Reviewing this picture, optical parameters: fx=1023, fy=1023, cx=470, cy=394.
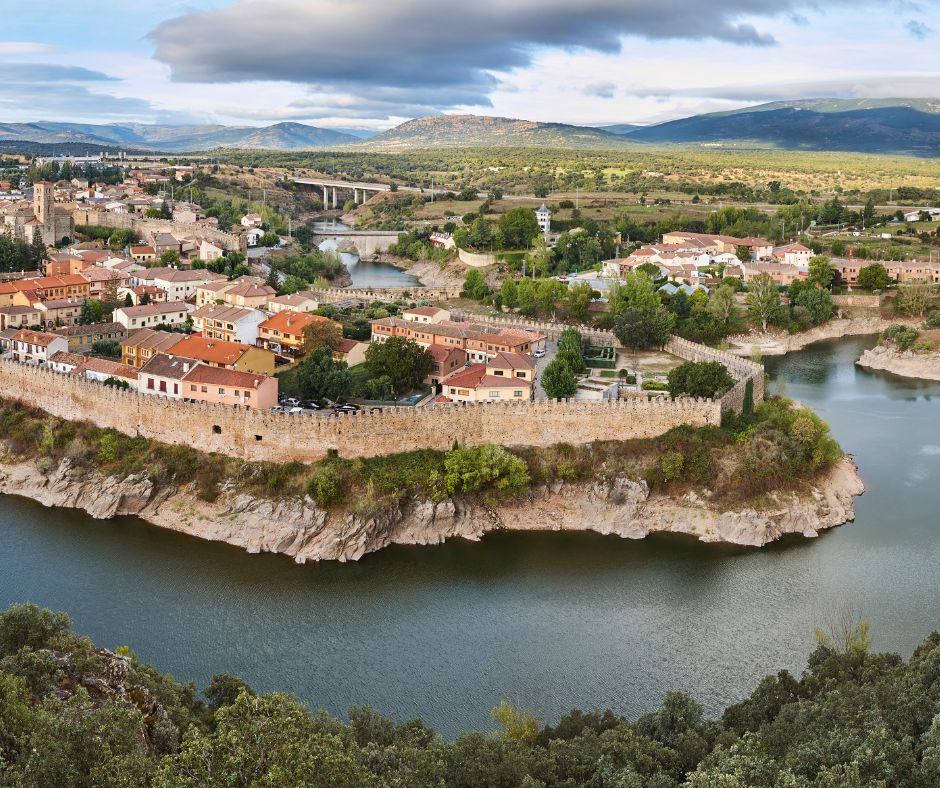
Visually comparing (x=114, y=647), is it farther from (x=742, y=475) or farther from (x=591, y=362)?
(x=591, y=362)

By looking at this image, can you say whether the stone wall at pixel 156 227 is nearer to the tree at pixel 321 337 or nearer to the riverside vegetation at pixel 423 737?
the tree at pixel 321 337

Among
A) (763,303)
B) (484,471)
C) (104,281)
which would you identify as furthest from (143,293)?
(763,303)

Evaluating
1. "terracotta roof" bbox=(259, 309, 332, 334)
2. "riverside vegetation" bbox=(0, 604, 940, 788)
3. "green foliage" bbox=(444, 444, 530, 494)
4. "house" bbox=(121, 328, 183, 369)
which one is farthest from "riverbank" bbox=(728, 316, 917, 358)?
"riverside vegetation" bbox=(0, 604, 940, 788)

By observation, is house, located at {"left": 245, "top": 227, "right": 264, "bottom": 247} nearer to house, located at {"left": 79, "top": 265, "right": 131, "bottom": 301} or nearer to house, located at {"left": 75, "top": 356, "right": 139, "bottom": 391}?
house, located at {"left": 79, "top": 265, "right": 131, "bottom": 301}

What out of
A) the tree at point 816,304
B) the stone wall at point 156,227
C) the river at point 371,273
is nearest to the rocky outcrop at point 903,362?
the tree at point 816,304

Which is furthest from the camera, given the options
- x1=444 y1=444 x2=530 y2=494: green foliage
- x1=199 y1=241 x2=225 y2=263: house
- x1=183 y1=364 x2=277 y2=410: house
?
x1=199 y1=241 x2=225 y2=263: house

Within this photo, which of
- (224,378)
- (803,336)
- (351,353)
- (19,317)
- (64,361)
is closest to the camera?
(224,378)

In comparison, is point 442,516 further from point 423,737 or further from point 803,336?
point 803,336

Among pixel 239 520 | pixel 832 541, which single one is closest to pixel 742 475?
pixel 832 541
